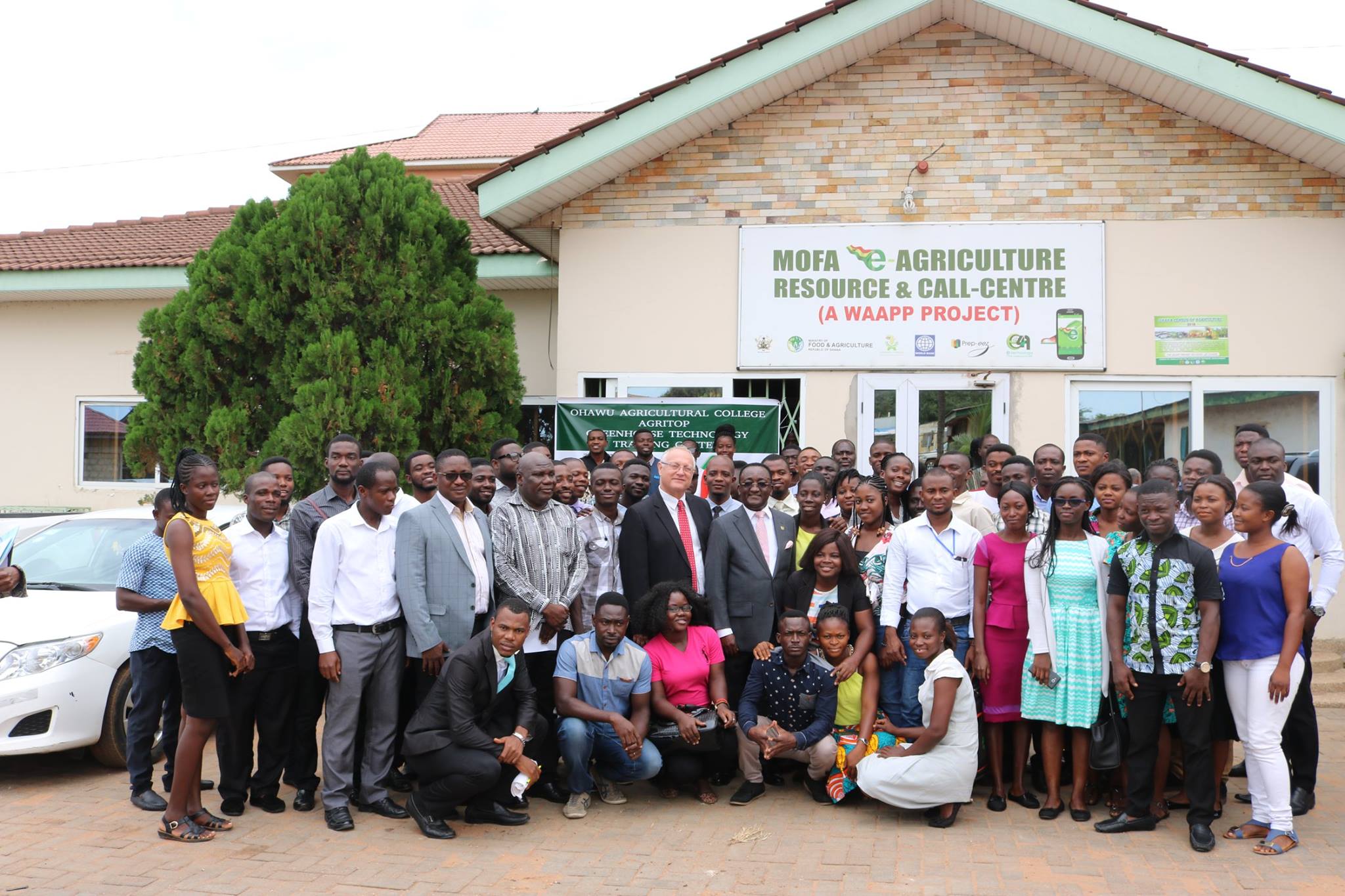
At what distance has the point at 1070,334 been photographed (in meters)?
10.5

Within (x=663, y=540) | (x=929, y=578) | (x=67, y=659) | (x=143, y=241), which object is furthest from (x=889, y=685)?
(x=143, y=241)

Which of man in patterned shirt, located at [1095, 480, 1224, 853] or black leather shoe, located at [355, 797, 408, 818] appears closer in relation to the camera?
man in patterned shirt, located at [1095, 480, 1224, 853]

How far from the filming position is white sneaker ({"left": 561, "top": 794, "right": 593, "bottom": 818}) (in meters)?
5.97

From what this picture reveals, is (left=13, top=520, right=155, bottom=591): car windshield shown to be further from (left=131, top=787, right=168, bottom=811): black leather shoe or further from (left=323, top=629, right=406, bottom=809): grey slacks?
(left=323, top=629, right=406, bottom=809): grey slacks

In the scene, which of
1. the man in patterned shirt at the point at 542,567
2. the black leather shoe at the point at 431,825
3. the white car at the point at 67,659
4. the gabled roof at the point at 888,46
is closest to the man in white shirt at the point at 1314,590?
the man in patterned shirt at the point at 542,567

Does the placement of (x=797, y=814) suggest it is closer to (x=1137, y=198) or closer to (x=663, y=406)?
(x=663, y=406)

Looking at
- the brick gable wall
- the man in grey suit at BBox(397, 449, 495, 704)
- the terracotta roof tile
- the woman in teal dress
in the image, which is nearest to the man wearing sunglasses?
the man in grey suit at BBox(397, 449, 495, 704)

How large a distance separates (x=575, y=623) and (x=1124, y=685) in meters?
2.94

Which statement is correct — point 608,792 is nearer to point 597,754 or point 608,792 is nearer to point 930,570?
point 597,754

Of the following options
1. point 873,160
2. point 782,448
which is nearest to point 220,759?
point 782,448

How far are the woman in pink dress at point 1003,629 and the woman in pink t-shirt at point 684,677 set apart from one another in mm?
1394

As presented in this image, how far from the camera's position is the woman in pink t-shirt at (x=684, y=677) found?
20.4 feet

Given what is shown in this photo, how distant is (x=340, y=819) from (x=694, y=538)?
8.18 ft

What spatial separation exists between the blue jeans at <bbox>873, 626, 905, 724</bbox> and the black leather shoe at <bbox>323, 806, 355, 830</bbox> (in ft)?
9.36
